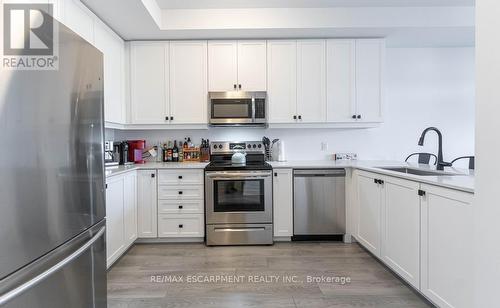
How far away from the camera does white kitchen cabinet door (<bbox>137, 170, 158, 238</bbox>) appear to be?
3.10 meters

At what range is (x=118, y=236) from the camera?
2.58 m

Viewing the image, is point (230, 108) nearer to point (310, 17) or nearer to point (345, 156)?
point (310, 17)

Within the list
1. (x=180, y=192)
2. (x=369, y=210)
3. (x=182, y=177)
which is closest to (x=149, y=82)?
(x=182, y=177)

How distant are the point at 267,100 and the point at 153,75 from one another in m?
1.41

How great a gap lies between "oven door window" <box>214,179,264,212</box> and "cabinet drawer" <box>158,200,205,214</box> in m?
0.20

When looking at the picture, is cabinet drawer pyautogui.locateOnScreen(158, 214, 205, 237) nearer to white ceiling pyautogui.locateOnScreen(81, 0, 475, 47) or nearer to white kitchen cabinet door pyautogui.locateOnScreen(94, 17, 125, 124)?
white kitchen cabinet door pyautogui.locateOnScreen(94, 17, 125, 124)

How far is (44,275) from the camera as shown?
40.1 inches

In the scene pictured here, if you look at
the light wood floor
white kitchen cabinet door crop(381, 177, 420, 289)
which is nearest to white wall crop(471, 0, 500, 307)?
white kitchen cabinet door crop(381, 177, 420, 289)

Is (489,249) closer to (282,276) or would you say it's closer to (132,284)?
(282,276)

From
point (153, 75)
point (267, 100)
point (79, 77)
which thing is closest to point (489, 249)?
point (79, 77)

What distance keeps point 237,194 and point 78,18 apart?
2.17 m

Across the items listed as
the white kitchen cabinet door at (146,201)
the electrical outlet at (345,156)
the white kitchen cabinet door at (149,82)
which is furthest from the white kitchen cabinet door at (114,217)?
the electrical outlet at (345,156)

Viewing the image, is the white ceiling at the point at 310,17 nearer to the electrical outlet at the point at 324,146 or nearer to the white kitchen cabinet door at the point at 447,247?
the electrical outlet at the point at 324,146

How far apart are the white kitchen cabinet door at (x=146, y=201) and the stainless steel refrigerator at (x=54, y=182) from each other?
1615 millimetres
